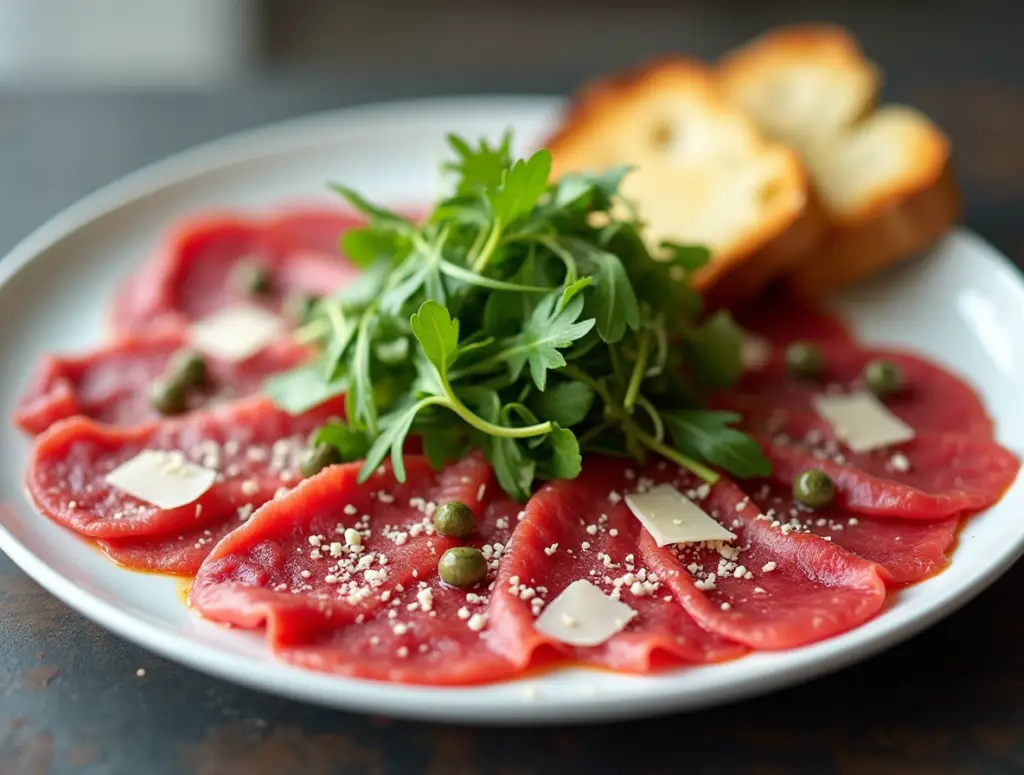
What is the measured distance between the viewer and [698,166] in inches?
185

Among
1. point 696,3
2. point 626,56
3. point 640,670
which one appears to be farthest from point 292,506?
point 696,3

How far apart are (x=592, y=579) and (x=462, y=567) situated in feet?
1.14

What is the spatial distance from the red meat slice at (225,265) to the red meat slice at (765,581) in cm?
189

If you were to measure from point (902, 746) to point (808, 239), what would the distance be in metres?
2.14

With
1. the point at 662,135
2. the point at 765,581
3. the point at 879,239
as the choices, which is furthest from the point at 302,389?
the point at 879,239

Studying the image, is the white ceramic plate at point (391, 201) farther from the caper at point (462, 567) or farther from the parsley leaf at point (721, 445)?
the parsley leaf at point (721, 445)

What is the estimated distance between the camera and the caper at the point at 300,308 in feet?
14.0

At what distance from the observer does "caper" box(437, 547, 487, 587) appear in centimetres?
301

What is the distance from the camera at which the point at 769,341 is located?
430cm

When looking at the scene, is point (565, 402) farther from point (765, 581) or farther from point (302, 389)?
point (302, 389)

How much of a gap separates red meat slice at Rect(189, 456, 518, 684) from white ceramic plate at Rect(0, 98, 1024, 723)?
0.07m

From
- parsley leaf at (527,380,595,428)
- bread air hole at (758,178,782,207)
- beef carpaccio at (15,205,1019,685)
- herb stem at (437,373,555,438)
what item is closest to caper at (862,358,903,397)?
beef carpaccio at (15,205,1019,685)

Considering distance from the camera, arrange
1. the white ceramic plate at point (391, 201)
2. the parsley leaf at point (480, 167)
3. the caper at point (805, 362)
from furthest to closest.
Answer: the caper at point (805, 362), the parsley leaf at point (480, 167), the white ceramic plate at point (391, 201)

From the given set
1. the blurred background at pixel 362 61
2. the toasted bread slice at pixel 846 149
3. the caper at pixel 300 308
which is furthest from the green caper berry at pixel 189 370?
the toasted bread slice at pixel 846 149
